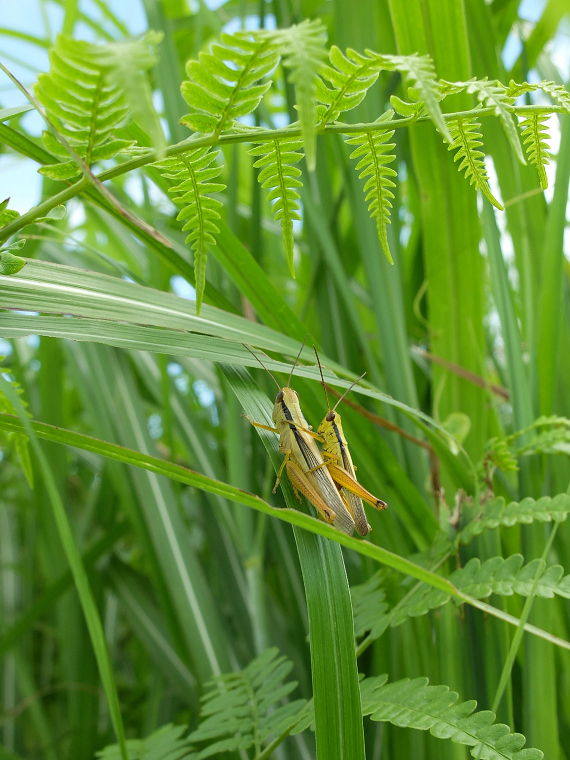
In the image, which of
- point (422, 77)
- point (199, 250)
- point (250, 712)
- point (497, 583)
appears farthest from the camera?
point (250, 712)

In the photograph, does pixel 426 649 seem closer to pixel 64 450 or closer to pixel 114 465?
pixel 114 465

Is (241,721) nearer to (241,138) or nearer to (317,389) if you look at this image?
(317,389)

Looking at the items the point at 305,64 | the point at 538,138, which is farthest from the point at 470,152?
the point at 305,64

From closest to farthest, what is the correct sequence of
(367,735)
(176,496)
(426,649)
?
(426,649) → (367,735) → (176,496)

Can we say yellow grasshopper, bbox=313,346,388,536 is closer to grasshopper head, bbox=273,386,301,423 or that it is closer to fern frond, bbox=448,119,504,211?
grasshopper head, bbox=273,386,301,423

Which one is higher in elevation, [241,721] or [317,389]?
[317,389]

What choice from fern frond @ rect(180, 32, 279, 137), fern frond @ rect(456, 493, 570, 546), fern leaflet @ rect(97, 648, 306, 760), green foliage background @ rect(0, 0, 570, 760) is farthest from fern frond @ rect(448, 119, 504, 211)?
fern leaflet @ rect(97, 648, 306, 760)

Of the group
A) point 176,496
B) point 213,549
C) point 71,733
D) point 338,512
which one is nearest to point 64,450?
point 176,496
